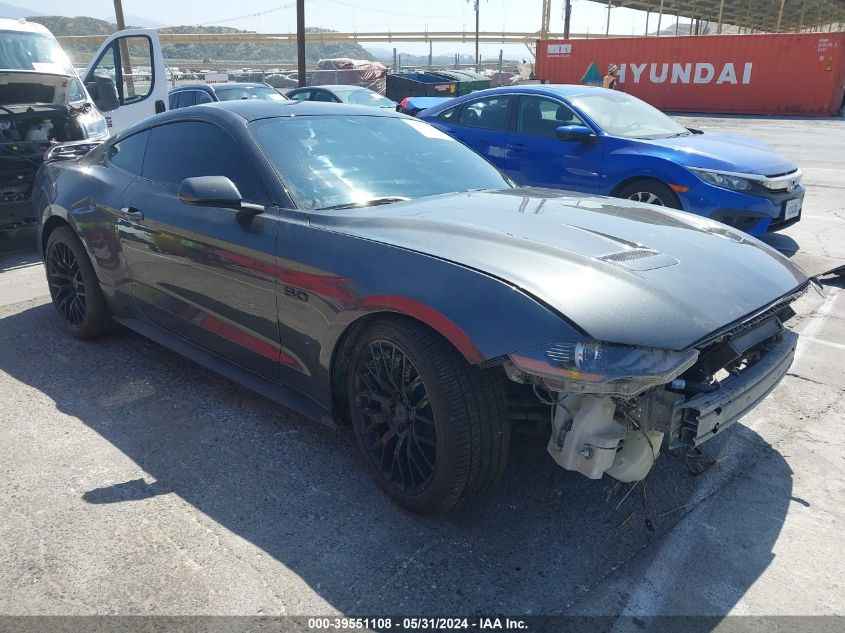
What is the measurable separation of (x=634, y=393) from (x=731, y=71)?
26474 millimetres

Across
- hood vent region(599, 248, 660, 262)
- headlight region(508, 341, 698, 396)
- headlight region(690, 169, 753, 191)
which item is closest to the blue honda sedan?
headlight region(690, 169, 753, 191)

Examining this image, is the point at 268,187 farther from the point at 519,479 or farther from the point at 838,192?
the point at 838,192

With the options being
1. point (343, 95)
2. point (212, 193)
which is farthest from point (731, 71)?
point (212, 193)

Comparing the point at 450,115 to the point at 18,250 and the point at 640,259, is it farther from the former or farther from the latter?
the point at 640,259

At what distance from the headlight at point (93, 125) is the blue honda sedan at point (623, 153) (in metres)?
3.72

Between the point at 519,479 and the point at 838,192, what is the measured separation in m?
8.92

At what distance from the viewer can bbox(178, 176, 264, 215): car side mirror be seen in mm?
3121

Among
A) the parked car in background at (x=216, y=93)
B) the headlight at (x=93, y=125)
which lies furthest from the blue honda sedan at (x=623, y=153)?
the parked car in background at (x=216, y=93)

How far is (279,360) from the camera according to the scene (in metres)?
3.19

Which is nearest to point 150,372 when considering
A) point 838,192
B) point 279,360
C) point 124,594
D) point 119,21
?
point 279,360

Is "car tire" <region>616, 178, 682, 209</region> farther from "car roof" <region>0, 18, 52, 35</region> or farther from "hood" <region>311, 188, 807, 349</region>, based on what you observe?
"car roof" <region>0, 18, 52, 35</region>

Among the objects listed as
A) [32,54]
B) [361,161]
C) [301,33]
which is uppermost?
[301,33]

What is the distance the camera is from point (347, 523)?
275cm

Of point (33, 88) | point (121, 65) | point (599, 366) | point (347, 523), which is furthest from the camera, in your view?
point (121, 65)
